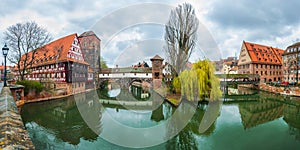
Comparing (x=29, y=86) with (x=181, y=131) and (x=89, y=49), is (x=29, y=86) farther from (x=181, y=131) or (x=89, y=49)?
(x=181, y=131)

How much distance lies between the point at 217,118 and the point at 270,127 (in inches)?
104

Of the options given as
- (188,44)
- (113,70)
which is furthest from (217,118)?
(113,70)

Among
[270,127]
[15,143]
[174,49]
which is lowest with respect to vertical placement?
[270,127]

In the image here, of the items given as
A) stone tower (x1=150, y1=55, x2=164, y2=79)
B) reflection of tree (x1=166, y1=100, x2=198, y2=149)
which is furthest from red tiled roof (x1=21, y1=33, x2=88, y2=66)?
reflection of tree (x1=166, y1=100, x2=198, y2=149)

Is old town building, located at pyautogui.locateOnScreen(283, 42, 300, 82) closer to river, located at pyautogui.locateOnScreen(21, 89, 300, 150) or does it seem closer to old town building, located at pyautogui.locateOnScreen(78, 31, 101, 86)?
river, located at pyautogui.locateOnScreen(21, 89, 300, 150)

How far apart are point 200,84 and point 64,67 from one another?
15468 mm

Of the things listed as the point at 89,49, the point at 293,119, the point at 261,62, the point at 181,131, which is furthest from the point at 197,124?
the point at 261,62

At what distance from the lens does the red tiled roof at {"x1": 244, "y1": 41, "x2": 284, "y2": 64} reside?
30969 millimetres

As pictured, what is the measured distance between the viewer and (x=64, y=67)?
64.0 ft

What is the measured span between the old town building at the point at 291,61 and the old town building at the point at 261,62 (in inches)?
112

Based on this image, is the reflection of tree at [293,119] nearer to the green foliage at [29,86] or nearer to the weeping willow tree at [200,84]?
the weeping willow tree at [200,84]

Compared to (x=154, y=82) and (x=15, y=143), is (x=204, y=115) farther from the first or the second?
(x=154, y=82)

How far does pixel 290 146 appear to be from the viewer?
6273mm

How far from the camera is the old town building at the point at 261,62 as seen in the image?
1201 inches
